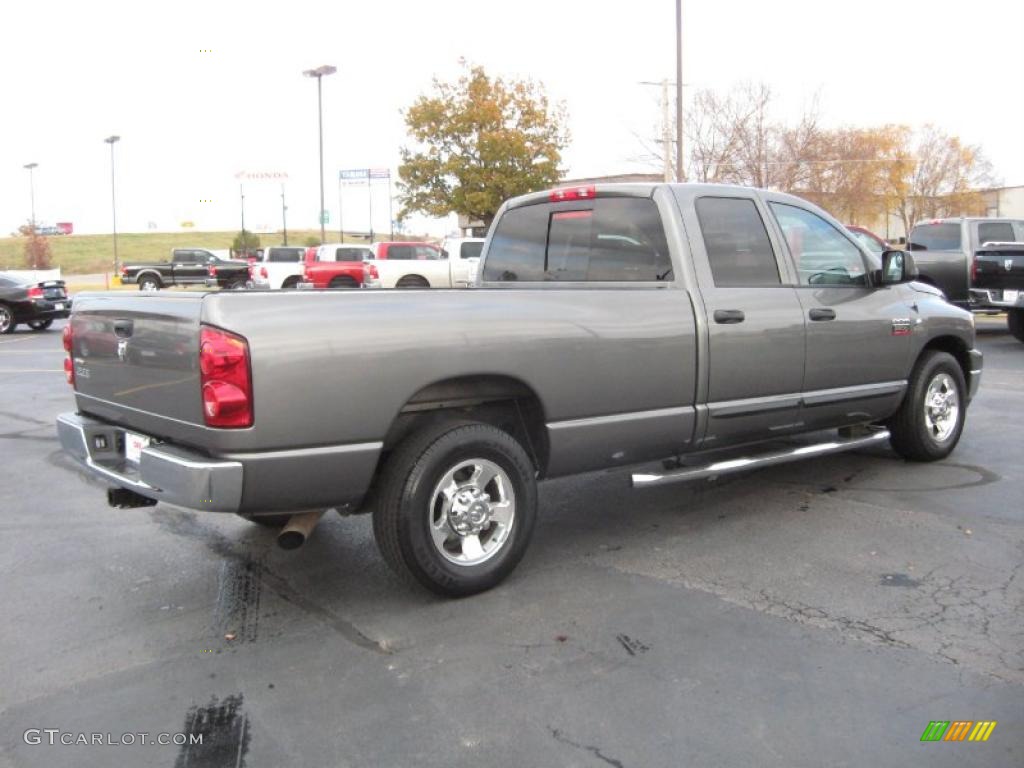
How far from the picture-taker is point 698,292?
15.6 feet

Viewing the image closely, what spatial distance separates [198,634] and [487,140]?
1282 inches

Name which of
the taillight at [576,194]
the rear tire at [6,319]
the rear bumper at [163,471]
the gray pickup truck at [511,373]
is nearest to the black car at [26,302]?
the rear tire at [6,319]

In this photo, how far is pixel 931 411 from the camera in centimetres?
631

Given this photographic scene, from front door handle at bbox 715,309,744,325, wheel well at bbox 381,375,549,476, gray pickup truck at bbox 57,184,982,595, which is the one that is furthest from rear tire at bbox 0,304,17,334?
front door handle at bbox 715,309,744,325

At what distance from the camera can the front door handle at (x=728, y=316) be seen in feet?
15.7

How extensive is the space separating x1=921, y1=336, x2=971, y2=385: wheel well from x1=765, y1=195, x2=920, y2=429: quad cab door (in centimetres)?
53

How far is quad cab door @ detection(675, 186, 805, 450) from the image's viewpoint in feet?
15.8

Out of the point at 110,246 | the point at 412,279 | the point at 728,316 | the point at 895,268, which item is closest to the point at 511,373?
the point at 728,316

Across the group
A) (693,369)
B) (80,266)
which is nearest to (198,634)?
(693,369)

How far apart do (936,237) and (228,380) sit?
51.9 ft

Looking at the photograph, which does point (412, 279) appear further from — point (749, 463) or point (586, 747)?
point (586, 747)

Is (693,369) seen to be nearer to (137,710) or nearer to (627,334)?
(627,334)

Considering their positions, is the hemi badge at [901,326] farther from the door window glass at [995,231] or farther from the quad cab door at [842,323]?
the door window glass at [995,231]

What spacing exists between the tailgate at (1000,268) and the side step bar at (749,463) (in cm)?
904
